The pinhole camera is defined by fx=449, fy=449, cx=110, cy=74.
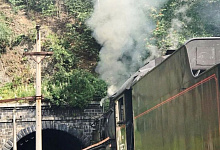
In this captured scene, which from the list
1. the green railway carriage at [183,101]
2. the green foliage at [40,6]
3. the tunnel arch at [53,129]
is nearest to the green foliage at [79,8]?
the green foliage at [40,6]

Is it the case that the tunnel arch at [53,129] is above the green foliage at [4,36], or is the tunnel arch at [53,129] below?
below

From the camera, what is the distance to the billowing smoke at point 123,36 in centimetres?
1930

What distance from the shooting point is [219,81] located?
3578 mm

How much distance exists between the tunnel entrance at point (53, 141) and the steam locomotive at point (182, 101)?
1232 cm

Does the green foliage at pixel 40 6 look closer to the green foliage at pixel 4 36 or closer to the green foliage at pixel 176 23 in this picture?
the green foliage at pixel 4 36

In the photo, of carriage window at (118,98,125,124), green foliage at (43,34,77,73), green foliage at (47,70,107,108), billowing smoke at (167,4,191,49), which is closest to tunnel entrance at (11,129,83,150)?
green foliage at (47,70,107,108)

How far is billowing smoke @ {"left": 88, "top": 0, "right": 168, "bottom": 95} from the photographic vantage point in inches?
760

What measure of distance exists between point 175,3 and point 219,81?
15697mm

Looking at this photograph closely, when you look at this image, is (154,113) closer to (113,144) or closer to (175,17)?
(113,144)

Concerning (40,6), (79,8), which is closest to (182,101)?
(79,8)

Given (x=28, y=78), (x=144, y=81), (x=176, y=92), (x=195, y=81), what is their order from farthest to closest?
(x=28, y=78)
(x=144, y=81)
(x=176, y=92)
(x=195, y=81)

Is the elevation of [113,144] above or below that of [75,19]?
below

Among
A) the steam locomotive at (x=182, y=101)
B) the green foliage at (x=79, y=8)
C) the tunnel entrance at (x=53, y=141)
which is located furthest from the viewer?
the green foliage at (x=79, y=8)

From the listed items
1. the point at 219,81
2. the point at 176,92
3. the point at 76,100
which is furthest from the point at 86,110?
the point at 219,81
